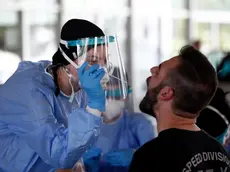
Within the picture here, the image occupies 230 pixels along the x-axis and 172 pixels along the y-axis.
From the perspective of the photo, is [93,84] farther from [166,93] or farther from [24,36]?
[24,36]

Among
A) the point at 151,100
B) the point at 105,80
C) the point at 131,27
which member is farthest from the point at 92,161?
the point at 131,27

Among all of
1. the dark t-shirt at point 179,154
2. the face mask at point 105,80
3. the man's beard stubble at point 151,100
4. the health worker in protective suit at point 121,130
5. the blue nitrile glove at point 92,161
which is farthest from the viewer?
the health worker in protective suit at point 121,130

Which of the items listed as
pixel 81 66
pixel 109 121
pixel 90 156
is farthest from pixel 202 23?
pixel 81 66

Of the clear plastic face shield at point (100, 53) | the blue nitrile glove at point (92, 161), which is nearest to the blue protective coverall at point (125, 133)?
the blue nitrile glove at point (92, 161)

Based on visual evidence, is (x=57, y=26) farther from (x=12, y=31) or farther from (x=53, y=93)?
(x=53, y=93)

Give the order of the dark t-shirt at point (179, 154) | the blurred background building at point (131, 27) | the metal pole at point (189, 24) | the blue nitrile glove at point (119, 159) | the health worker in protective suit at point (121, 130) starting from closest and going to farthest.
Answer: the dark t-shirt at point (179, 154) < the blue nitrile glove at point (119, 159) < the health worker in protective suit at point (121, 130) < the blurred background building at point (131, 27) < the metal pole at point (189, 24)

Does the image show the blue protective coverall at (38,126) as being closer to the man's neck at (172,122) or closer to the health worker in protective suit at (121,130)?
the man's neck at (172,122)

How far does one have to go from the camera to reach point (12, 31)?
16.3 ft

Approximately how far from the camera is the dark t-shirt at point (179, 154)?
162 centimetres

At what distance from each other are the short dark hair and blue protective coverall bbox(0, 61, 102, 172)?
405 mm

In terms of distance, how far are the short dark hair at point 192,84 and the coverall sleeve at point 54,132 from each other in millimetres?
402

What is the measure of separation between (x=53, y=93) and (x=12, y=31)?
291 centimetres

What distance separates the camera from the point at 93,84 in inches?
78.0

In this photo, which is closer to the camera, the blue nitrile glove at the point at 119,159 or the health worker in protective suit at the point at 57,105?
the health worker in protective suit at the point at 57,105
